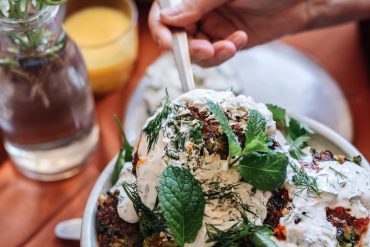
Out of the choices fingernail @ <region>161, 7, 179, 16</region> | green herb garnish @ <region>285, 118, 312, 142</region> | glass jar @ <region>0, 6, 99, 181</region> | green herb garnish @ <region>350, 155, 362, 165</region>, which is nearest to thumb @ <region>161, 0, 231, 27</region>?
fingernail @ <region>161, 7, 179, 16</region>

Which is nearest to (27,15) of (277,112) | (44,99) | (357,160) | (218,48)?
(44,99)

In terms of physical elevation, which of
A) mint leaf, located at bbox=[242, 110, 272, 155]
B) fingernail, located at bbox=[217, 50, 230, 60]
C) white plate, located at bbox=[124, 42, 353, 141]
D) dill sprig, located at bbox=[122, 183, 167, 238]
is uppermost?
mint leaf, located at bbox=[242, 110, 272, 155]

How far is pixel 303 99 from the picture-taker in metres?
1.38

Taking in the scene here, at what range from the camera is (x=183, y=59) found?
3.10ft

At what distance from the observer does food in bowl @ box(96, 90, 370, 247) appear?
0.70 m

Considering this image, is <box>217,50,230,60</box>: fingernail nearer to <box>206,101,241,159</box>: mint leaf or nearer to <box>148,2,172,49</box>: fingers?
<box>148,2,172,49</box>: fingers

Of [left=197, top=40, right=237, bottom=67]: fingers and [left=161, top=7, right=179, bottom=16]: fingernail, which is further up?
[left=161, top=7, right=179, bottom=16]: fingernail

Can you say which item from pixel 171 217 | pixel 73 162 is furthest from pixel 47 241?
pixel 171 217

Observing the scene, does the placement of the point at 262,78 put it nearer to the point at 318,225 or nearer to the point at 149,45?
the point at 149,45

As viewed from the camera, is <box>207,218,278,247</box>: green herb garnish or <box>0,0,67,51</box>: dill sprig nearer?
<box>207,218,278,247</box>: green herb garnish

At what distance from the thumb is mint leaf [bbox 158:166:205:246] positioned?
449mm

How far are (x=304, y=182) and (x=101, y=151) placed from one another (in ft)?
2.27

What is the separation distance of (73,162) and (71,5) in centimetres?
44

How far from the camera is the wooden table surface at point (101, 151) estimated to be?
4.04 feet
